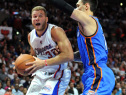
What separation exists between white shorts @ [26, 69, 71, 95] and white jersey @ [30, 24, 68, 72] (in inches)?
4.6

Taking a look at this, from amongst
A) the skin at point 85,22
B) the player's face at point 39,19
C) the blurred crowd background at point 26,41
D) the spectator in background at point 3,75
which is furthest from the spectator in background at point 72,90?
the skin at point 85,22

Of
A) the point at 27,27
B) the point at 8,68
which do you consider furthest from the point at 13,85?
the point at 27,27

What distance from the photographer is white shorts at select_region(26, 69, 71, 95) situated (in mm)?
3173

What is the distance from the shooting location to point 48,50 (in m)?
3.27

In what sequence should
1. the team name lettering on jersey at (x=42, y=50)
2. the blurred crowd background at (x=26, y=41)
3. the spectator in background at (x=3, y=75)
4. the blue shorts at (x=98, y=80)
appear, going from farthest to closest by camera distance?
the blurred crowd background at (x=26, y=41) → the spectator in background at (x=3, y=75) → the team name lettering on jersey at (x=42, y=50) → the blue shorts at (x=98, y=80)

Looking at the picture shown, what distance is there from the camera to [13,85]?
743 cm

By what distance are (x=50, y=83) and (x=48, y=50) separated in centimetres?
52

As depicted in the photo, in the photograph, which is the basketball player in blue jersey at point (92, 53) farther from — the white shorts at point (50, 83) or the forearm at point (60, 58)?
the white shorts at point (50, 83)

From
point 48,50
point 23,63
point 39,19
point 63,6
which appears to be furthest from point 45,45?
point 63,6

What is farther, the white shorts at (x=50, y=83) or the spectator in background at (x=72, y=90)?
the spectator in background at (x=72, y=90)

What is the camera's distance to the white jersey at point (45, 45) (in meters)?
3.22

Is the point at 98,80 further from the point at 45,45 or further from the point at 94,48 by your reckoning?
the point at 45,45

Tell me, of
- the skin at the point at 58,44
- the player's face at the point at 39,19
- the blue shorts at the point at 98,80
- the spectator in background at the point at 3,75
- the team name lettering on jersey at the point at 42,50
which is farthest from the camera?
the spectator in background at the point at 3,75

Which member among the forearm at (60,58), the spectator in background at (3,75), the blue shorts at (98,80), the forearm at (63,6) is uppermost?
the forearm at (63,6)
